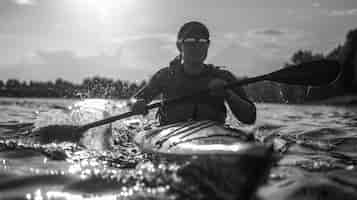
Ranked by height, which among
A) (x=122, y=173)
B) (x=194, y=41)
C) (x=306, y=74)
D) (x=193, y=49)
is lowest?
(x=122, y=173)

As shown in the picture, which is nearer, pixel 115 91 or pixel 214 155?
pixel 214 155

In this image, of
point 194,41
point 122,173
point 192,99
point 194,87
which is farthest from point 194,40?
point 122,173

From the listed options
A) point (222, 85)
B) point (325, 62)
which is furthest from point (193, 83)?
point (325, 62)

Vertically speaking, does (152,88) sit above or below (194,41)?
below

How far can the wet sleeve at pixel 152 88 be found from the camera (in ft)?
20.3

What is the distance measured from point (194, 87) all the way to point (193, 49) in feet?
1.89

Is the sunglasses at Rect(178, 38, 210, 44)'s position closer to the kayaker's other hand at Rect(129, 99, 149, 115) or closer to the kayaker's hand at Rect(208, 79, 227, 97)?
the kayaker's hand at Rect(208, 79, 227, 97)

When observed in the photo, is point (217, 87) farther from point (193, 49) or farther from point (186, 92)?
point (193, 49)

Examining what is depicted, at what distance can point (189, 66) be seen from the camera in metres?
5.92

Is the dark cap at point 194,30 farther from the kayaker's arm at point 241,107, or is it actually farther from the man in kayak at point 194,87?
the kayaker's arm at point 241,107

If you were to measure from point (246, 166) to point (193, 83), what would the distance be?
3.41 metres

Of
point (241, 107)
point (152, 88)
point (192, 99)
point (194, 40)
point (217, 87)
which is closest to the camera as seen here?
point (217, 87)

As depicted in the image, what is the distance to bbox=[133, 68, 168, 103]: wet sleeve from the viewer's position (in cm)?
619

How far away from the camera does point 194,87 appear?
19.2 feet
